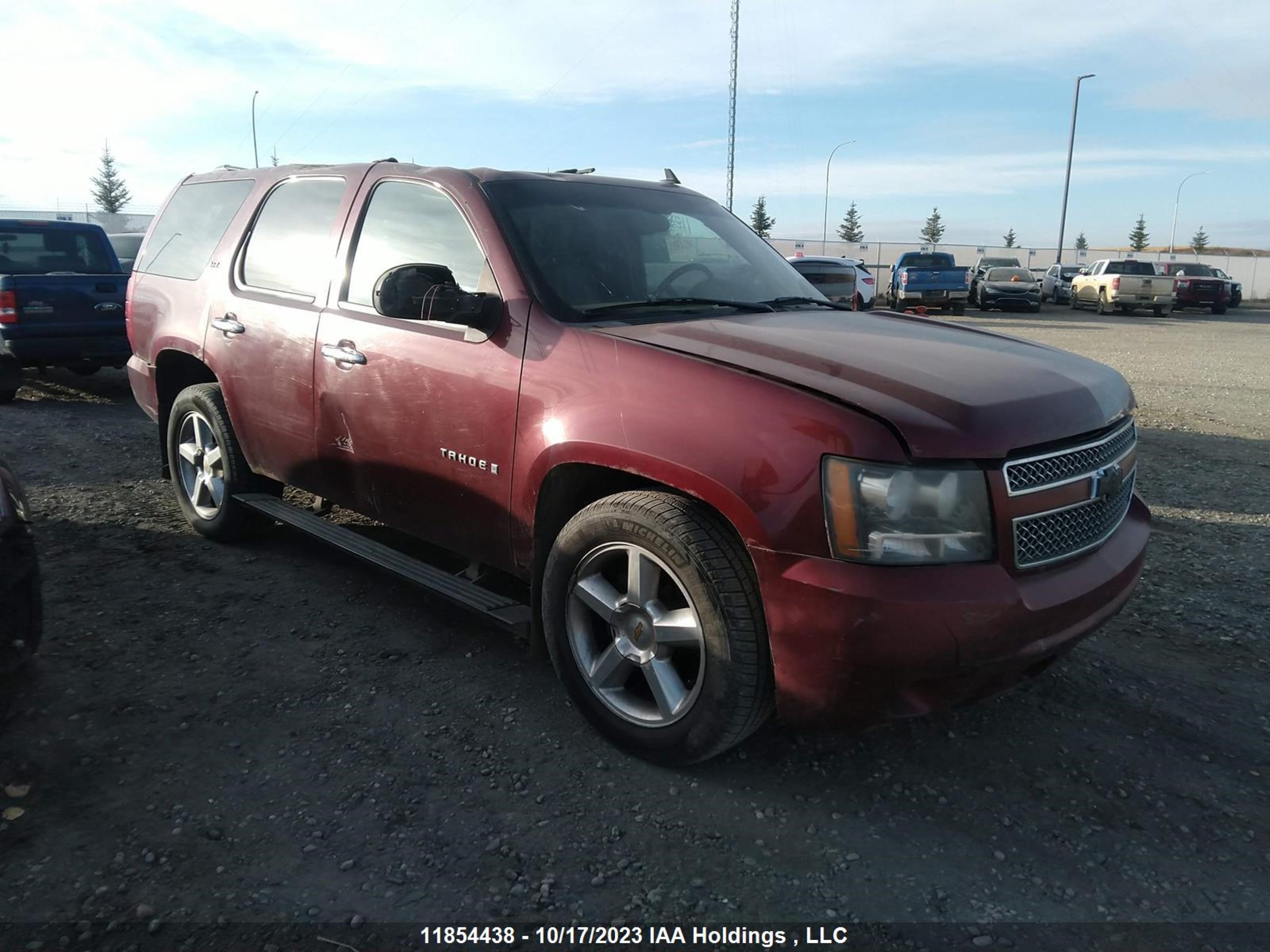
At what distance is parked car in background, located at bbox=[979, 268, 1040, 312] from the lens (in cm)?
2895

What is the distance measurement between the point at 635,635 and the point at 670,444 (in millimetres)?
640

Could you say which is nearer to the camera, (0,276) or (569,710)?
(569,710)

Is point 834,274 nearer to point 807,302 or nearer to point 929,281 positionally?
point 929,281

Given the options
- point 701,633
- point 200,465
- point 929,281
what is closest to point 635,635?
point 701,633

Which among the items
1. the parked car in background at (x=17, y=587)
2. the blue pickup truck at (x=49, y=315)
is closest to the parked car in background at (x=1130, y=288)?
the blue pickup truck at (x=49, y=315)

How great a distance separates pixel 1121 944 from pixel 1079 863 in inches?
12.6

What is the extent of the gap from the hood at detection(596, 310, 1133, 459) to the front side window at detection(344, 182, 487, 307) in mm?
742

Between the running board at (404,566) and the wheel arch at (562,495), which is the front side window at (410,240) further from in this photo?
the running board at (404,566)

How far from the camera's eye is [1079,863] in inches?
103

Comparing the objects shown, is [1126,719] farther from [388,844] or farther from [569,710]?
[388,844]

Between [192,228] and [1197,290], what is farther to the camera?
[1197,290]

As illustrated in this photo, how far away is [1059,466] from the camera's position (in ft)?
9.04

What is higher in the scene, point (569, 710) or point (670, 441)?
point (670, 441)

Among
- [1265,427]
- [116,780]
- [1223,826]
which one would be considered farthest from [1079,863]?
[1265,427]
